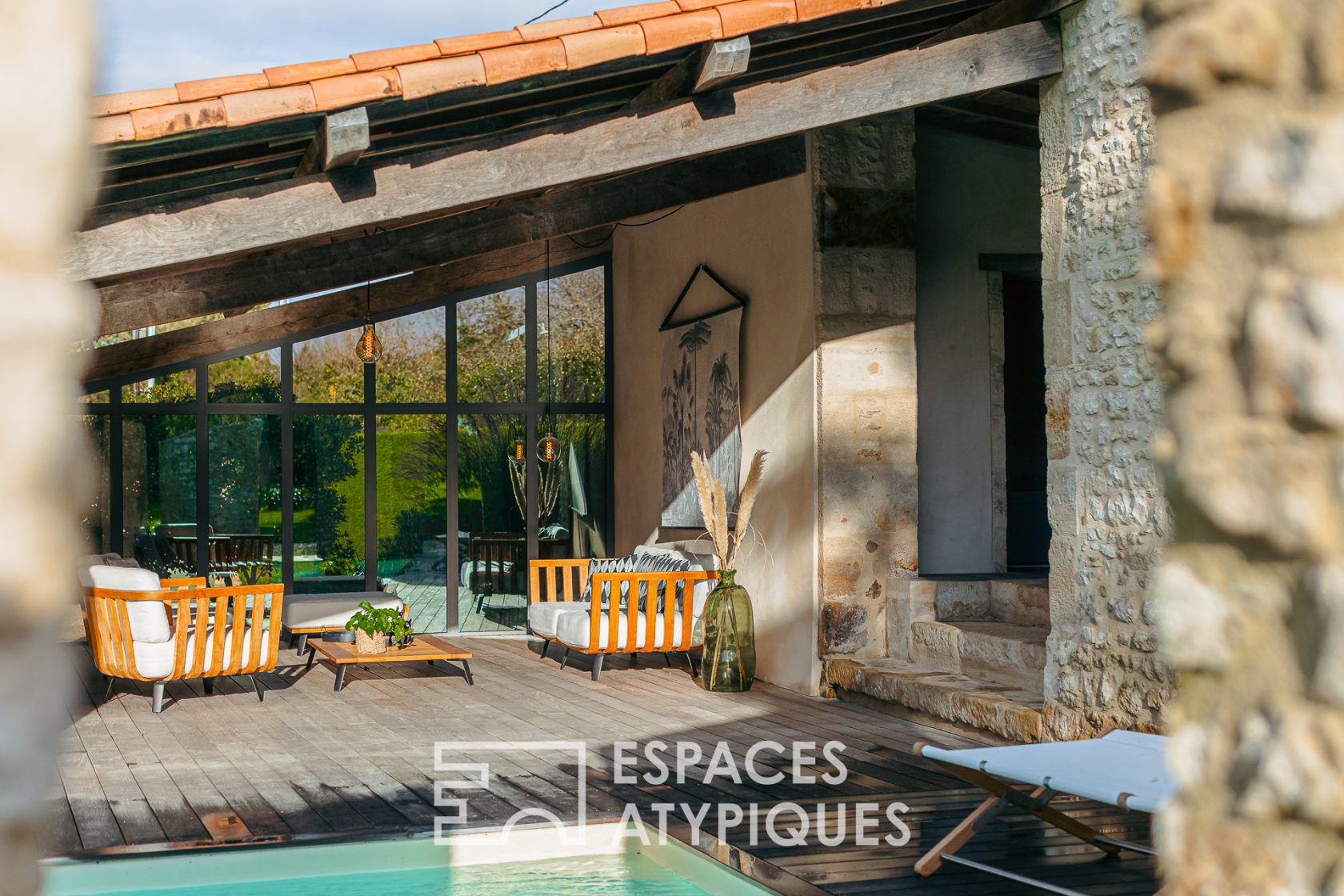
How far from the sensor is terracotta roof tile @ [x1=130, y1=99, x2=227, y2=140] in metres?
3.83

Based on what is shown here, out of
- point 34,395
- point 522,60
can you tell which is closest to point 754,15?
point 522,60

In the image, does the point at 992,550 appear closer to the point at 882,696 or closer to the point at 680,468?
the point at 882,696

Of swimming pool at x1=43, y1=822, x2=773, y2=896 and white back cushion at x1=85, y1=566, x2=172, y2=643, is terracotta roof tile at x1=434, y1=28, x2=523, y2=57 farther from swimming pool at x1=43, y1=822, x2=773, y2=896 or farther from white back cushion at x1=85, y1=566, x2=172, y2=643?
white back cushion at x1=85, y1=566, x2=172, y2=643

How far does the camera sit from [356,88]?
13.4 ft

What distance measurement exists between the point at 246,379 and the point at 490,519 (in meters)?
2.25

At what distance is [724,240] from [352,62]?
446 cm

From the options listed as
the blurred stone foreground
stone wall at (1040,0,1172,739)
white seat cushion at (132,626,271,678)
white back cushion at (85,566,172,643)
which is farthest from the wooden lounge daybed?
the blurred stone foreground

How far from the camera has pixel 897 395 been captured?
6938 millimetres

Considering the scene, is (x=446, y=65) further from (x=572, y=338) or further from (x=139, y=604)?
(x=572, y=338)

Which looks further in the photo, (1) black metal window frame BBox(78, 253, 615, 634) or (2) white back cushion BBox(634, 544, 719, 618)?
(1) black metal window frame BBox(78, 253, 615, 634)

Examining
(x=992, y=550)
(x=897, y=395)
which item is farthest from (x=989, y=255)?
(x=992, y=550)

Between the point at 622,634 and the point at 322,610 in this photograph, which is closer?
the point at 622,634

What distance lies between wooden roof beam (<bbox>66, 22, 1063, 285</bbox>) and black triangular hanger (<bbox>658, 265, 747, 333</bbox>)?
3.02 meters

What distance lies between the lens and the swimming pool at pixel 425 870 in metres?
3.65
